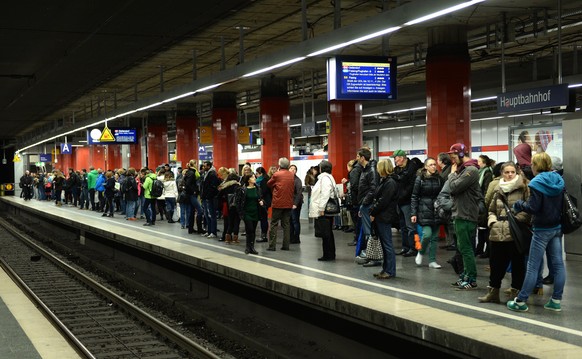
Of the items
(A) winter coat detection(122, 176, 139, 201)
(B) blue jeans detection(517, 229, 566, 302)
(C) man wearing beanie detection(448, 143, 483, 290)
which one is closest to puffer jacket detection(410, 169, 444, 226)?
(C) man wearing beanie detection(448, 143, 483, 290)

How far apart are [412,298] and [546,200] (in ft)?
6.40

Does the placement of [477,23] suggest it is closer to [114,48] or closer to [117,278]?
[114,48]

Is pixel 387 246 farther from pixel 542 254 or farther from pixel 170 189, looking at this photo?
pixel 170 189

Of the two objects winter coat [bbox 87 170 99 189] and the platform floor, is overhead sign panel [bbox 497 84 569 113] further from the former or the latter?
winter coat [bbox 87 170 99 189]

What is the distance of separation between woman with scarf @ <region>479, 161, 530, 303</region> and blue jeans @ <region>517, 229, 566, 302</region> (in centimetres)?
42

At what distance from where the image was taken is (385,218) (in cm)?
1032

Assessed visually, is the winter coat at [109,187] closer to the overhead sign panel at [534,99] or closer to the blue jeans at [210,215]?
the blue jeans at [210,215]

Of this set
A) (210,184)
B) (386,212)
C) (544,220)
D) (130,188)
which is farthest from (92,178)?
(544,220)

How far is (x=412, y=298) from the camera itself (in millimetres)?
8734

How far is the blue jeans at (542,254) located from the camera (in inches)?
304

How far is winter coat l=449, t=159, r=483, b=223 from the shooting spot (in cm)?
915

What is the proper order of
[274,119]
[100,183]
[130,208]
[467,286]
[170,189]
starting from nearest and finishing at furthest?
1. [467,286]
2. [170,189]
3. [130,208]
4. [274,119]
5. [100,183]

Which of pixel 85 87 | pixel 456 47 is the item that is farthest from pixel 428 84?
pixel 85 87

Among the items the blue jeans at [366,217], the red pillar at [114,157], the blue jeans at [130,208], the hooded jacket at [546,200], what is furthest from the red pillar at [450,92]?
the red pillar at [114,157]
